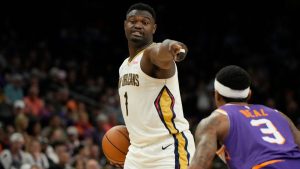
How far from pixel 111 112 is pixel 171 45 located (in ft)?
33.2

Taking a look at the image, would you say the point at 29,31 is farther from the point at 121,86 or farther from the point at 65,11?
the point at 121,86

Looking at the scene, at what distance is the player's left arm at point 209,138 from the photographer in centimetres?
460

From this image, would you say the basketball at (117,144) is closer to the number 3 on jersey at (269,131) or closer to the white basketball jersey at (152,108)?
the white basketball jersey at (152,108)

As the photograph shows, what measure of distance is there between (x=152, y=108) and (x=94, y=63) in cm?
1176

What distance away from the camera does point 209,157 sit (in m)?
4.61

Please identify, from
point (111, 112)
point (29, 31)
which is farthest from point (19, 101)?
point (29, 31)

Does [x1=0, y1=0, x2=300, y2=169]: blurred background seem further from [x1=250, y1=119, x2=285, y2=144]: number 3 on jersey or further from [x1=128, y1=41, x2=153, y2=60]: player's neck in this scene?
[x1=250, y1=119, x2=285, y2=144]: number 3 on jersey

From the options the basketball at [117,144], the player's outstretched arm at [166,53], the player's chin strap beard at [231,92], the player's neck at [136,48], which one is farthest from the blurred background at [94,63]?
the player's chin strap beard at [231,92]

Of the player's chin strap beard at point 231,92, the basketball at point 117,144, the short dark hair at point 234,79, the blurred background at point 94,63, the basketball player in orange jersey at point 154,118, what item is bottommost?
the blurred background at point 94,63

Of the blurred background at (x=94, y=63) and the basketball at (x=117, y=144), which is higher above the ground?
the basketball at (x=117, y=144)

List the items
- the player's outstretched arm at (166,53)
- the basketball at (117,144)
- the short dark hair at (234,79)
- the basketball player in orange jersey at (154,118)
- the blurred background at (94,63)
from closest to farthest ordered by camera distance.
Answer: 1. the short dark hair at (234,79)
2. the player's outstretched arm at (166,53)
3. the basketball player in orange jersey at (154,118)
4. the basketball at (117,144)
5. the blurred background at (94,63)

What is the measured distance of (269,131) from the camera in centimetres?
467

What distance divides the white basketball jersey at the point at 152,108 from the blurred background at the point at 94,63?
4.81 metres

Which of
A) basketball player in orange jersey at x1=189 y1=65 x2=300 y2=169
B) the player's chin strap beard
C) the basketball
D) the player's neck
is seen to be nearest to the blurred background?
the basketball
